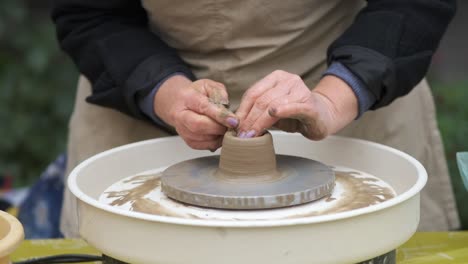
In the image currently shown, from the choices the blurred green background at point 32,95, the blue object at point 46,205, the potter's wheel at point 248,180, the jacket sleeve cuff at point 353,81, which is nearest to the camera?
the potter's wheel at point 248,180

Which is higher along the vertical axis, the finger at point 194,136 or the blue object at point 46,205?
the finger at point 194,136

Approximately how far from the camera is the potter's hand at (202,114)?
113cm

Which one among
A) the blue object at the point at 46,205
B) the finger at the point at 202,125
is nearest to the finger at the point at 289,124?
the finger at the point at 202,125

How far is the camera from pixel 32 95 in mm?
3371

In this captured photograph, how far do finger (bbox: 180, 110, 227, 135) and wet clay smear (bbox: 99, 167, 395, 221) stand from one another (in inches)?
4.0

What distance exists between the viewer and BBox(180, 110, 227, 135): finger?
1.15 metres

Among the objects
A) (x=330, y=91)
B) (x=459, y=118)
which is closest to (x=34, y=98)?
(x=459, y=118)

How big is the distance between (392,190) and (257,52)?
0.43 m

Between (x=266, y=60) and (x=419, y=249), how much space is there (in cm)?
45

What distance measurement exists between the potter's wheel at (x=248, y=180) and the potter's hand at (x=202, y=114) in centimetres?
5

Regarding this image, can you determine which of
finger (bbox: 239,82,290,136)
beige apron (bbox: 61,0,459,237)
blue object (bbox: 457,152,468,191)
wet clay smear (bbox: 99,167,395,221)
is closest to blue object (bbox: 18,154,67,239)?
beige apron (bbox: 61,0,459,237)

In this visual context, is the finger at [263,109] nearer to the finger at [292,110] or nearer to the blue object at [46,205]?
the finger at [292,110]

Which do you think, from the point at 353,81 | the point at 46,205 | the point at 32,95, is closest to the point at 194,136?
the point at 353,81

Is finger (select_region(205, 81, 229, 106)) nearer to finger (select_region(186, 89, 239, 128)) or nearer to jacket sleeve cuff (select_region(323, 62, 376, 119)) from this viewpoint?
finger (select_region(186, 89, 239, 128))
